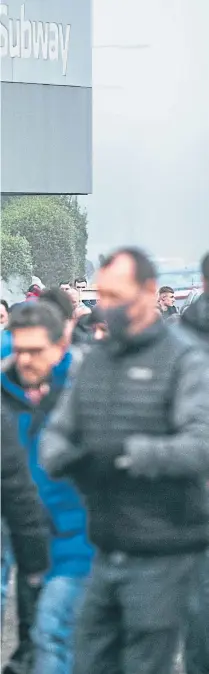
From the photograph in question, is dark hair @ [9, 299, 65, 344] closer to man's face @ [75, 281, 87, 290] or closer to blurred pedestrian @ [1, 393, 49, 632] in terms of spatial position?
blurred pedestrian @ [1, 393, 49, 632]

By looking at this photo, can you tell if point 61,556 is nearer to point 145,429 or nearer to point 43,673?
point 43,673

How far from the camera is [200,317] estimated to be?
6520mm

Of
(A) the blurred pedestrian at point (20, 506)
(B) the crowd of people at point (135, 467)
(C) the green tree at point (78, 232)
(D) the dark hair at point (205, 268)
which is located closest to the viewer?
(B) the crowd of people at point (135, 467)

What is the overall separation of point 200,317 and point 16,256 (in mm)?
70315

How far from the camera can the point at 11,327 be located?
205 inches

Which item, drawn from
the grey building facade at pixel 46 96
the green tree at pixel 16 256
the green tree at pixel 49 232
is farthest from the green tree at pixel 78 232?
the grey building facade at pixel 46 96

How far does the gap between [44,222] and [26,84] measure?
177ft

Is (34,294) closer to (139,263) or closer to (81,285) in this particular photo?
(81,285)

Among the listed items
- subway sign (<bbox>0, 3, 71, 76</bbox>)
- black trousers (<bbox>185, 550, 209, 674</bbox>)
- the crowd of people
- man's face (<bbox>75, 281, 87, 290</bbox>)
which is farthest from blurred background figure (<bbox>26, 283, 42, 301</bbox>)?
subway sign (<bbox>0, 3, 71, 76</bbox>)

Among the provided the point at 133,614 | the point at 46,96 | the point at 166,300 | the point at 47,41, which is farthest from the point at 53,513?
the point at 47,41

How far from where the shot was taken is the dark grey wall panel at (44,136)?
27.1 metres

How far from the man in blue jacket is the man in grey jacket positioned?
523 millimetres

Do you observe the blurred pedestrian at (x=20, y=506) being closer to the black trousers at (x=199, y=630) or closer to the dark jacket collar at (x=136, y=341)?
the black trousers at (x=199, y=630)

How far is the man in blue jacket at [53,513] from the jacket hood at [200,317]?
54.4 inches
